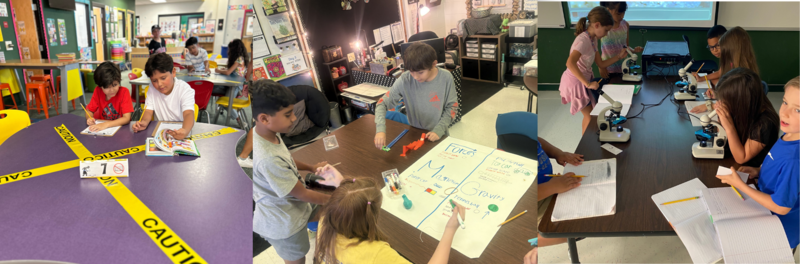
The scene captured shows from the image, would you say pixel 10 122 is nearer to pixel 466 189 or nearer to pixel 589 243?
pixel 466 189

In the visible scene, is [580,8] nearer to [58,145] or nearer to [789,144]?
[789,144]

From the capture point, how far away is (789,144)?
1.18 metres

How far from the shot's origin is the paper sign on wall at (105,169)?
180cm

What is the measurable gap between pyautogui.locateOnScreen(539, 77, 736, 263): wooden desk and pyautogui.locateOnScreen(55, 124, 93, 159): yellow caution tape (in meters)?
2.54

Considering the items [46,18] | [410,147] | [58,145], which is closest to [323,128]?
[410,147]

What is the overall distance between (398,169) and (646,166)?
1275 mm

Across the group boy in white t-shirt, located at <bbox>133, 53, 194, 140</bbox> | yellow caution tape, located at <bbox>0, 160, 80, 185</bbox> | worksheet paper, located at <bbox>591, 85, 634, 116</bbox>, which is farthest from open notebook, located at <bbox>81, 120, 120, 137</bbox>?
worksheet paper, located at <bbox>591, 85, 634, 116</bbox>

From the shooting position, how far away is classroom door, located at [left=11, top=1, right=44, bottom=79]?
2470mm

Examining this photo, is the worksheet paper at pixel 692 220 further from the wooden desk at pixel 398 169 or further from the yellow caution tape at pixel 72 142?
the yellow caution tape at pixel 72 142

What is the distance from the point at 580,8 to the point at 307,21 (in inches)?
38.0

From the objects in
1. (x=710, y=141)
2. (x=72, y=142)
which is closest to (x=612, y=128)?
(x=710, y=141)

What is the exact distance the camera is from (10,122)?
103 inches

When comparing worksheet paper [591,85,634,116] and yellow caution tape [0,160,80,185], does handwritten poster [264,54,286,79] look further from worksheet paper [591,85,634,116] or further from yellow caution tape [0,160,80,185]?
yellow caution tape [0,160,80,185]

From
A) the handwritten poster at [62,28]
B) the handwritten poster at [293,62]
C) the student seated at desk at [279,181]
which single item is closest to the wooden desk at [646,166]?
the student seated at desk at [279,181]
